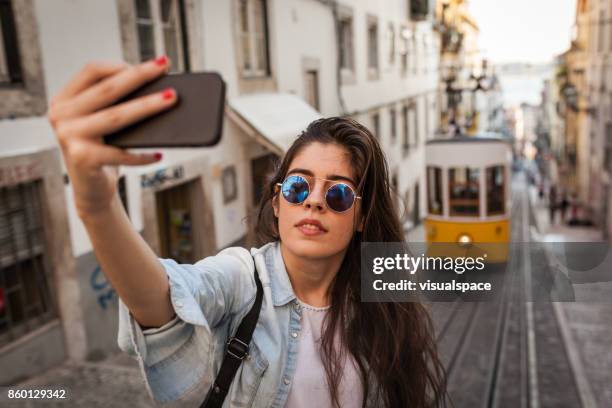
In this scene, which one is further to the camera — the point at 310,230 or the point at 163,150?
the point at 163,150

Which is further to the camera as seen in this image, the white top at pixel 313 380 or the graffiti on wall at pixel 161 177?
the graffiti on wall at pixel 161 177

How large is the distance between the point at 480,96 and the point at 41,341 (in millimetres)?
42511

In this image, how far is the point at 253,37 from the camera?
33.4 ft

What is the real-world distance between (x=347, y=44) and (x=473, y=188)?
646 centimetres

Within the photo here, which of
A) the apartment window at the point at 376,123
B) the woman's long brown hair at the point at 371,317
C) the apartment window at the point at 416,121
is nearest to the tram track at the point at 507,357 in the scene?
the woman's long brown hair at the point at 371,317

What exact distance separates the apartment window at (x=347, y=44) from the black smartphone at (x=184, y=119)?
48.0 feet

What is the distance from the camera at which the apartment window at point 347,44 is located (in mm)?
15195

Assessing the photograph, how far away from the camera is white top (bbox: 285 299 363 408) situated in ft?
5.40

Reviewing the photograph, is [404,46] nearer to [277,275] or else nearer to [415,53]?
[415,53]

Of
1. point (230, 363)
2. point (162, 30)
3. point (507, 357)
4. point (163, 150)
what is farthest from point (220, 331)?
point (507, 357)

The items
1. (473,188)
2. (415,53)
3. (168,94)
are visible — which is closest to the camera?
(168,94)

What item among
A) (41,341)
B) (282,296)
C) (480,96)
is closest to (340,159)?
(282,296)

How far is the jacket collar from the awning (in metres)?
6.64

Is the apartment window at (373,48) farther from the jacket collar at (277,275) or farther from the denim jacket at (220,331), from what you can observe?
the denim jacket at (220,331)
